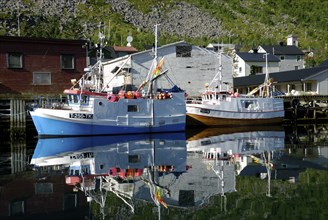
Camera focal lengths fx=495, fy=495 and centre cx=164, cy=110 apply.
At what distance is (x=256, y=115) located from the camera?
1651 inches

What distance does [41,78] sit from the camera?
37.5 metres

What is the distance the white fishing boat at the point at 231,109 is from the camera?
39.6 metres

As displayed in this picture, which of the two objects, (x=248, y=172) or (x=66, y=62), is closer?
(x=248, y=172)

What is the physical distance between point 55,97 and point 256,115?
55.2ft

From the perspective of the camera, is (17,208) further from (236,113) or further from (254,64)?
(254,64)

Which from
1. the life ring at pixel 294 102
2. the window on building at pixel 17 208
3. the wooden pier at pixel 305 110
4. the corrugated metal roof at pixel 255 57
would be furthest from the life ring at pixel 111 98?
the corrugated metal roof at pixel 255 57

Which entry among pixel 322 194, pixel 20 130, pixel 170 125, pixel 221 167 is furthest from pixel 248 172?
pixel 20 130

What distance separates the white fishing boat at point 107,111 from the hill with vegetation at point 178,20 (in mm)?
55449

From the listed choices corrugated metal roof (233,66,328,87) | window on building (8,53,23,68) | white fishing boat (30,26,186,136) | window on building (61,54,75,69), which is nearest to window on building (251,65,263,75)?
corrugated metal roof (233,66,328,87)

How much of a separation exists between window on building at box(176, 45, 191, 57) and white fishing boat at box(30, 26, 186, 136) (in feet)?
39.2

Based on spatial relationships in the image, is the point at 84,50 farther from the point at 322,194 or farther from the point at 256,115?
the point at 322,194

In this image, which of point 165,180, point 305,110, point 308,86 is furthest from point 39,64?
point 308,86

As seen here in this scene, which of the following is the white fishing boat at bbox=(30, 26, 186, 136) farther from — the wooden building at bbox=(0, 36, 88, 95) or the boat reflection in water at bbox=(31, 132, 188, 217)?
the wooden building at bbox=(0, 36, 88, 95)

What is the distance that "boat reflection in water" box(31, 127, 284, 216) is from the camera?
14141 mm
